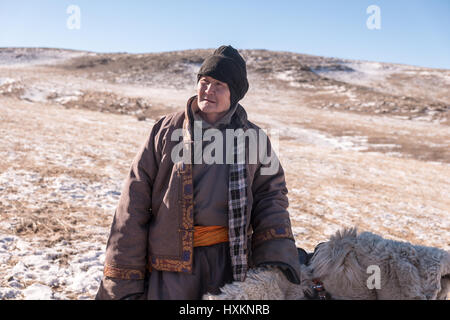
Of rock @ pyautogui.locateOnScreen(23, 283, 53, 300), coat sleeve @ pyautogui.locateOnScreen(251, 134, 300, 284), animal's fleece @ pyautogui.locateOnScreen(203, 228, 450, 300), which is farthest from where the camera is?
rock @ pyautogui.locateOnScreen(23, 283, 53, 300)

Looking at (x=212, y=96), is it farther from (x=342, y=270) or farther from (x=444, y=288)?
(x=444, y=288)

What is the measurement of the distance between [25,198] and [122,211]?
3329 mm

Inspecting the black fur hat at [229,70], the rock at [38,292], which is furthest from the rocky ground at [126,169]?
the black fur hat at [229,70]

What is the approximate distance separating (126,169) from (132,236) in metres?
5.06

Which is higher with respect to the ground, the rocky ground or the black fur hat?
the black fur hat

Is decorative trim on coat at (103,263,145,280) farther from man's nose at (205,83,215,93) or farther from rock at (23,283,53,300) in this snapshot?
rock at (23,283,53,300)

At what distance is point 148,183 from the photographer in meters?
1.89

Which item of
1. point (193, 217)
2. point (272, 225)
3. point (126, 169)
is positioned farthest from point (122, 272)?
point (126, 169)

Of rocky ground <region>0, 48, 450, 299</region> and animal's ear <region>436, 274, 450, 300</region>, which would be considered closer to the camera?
animal's ear <region>436, 274, 450, 300</region>

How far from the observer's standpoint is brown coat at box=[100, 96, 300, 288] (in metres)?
1.82

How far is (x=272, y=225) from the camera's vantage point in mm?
1962

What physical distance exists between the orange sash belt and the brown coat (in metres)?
0.05

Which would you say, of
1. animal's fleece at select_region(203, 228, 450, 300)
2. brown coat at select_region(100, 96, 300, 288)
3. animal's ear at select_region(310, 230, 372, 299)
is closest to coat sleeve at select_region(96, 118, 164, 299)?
brown coat at select_region(100, 96, 300, 288)
